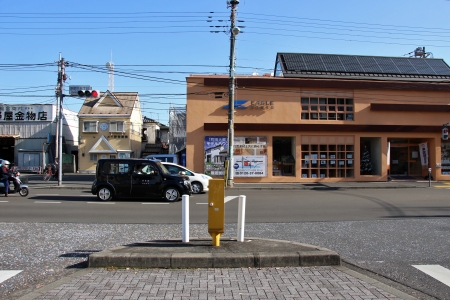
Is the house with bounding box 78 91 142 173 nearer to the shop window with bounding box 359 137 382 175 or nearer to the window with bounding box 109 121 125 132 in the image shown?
the window with bounding box 109 121 125 132

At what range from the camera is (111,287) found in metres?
4.91

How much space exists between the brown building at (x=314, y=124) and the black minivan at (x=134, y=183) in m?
9.31

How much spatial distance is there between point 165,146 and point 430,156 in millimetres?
27698

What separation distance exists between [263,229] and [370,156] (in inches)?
764

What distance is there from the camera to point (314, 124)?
24.5 metres

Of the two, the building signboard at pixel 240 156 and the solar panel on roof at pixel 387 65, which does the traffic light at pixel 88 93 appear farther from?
the solar panel on roof at pixel 387 65

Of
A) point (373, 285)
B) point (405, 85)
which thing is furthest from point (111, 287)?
point (405, 85)

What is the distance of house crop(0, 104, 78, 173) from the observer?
126ft

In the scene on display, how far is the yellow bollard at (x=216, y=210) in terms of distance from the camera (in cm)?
650

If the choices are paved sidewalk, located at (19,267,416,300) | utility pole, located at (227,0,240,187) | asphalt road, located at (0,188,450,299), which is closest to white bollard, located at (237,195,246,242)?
paved sidewalk, located at (19,267,416,300)

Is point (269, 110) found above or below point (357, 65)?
below

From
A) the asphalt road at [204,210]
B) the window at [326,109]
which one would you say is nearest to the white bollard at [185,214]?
the asphalt road at [204,210]

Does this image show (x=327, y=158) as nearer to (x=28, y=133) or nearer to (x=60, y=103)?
(x=60, y=103)

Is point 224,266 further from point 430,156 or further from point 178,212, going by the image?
point 430,156
